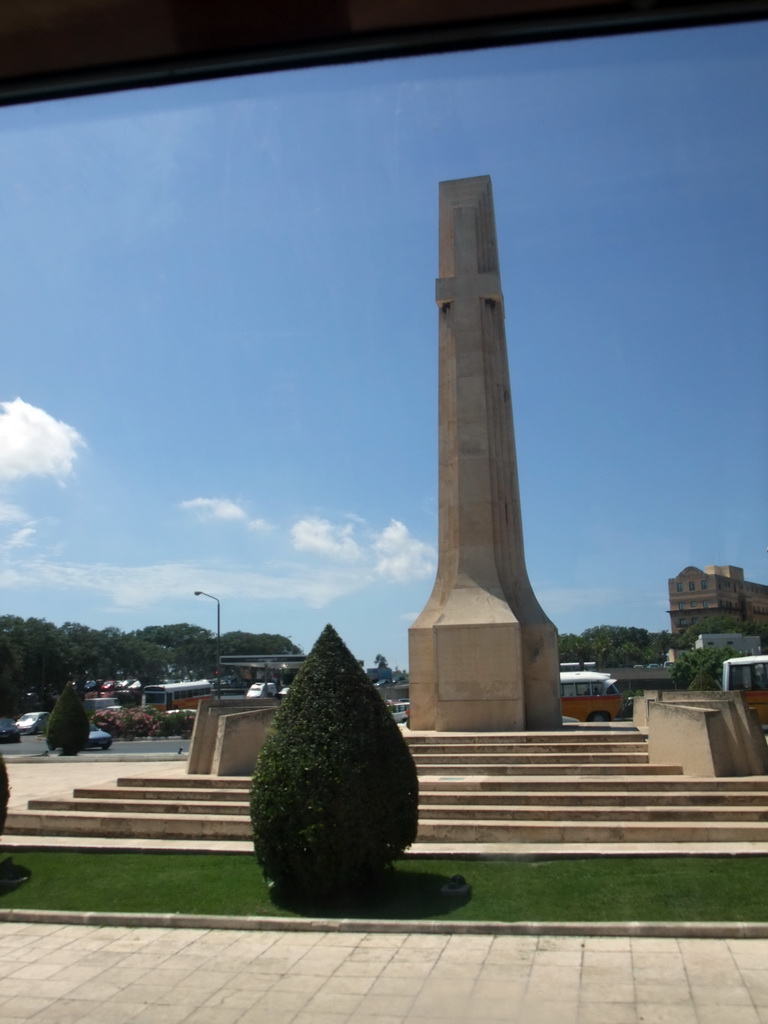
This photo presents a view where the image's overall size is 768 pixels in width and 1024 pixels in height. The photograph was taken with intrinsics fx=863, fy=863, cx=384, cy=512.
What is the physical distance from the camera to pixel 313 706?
8.21 m

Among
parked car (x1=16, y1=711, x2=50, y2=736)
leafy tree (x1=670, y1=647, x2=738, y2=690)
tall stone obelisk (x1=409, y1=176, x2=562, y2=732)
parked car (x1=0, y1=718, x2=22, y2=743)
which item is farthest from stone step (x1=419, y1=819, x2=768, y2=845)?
parked car (x1=16, y1=711, x2=50, y2=736)

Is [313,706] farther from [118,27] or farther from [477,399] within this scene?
[477,399]

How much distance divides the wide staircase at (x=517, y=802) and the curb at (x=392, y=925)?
8.30 ft

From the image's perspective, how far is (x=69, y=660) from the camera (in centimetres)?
5584

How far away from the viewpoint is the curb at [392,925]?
6.89m

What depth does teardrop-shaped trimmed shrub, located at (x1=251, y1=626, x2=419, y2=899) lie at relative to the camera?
25.4 feet

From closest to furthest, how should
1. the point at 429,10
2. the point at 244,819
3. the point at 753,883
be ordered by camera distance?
the point at 429,10 → the point at 753,883 → the point at 244,819

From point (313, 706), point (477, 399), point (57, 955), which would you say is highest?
point (477, 399)

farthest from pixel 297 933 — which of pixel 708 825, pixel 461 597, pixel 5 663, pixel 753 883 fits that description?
pixel 5 663

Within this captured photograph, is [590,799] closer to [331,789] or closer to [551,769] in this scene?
[551,769]

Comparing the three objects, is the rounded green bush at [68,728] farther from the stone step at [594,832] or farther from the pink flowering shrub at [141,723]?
the stone step at [594,832]

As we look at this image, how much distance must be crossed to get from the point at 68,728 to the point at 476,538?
1441cm

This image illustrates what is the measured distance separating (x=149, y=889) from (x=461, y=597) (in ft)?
28.4

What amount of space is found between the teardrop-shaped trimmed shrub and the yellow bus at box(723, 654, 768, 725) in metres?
19.1
